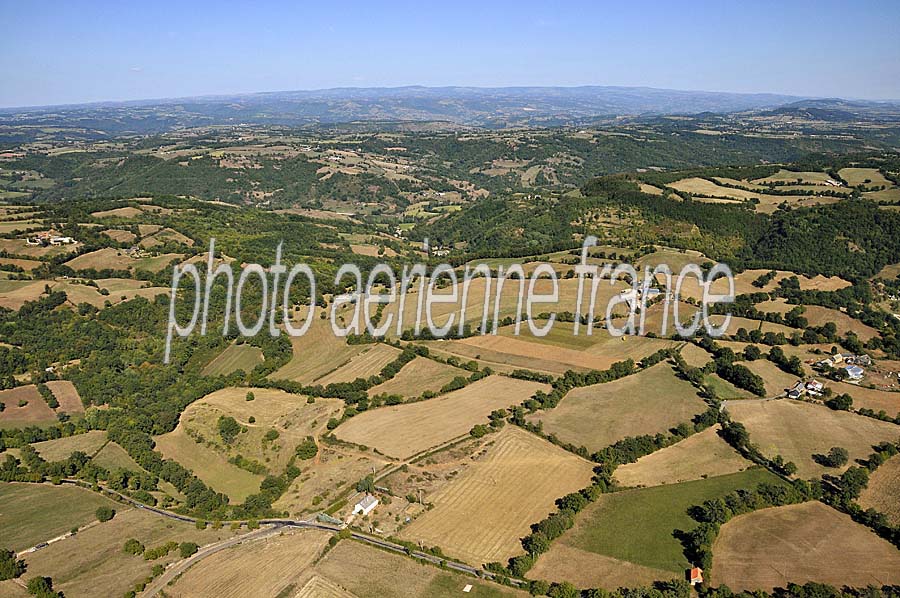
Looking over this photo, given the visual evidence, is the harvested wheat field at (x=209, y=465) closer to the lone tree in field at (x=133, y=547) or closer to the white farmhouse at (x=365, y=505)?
the lone tree in field at (x=133, y=547)

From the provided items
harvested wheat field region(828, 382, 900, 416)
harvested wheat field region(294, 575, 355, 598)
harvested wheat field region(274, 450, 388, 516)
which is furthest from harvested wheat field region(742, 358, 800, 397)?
harvested wheat field region(294, 575, 355, 598)

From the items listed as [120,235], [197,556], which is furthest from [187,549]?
[120,235]

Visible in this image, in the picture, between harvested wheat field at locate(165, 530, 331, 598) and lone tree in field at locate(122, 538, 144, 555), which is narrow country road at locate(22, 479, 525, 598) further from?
lone tree in field at locate(122, 538, 144, 555)

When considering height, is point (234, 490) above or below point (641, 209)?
below

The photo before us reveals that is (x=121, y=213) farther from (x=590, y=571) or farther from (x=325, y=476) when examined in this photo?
(x=590, y=571)

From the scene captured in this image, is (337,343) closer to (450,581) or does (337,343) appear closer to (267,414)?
(267,414)

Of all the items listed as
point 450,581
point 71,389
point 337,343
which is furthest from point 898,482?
point 71,389
